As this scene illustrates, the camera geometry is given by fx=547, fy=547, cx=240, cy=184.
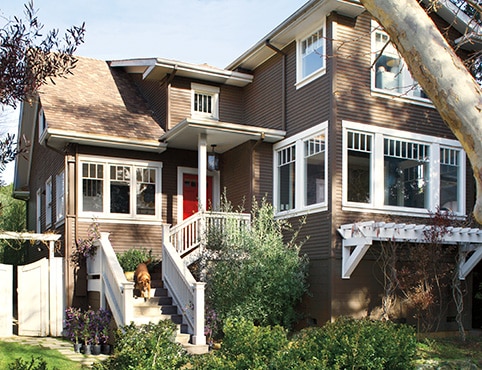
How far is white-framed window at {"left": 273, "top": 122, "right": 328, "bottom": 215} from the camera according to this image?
39.1 ft

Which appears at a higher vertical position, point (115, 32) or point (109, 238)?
point (115, 32)

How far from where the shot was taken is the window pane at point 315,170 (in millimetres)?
11898

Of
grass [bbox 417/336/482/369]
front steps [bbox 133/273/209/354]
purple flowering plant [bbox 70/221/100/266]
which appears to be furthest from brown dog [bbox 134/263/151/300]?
grass [bbox 417/336/482/369]

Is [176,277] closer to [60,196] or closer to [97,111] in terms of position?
[60,196]

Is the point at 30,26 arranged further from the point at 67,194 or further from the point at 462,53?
the point at 462,53

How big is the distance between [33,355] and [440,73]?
819 cm

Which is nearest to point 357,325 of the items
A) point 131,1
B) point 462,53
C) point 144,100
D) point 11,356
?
point 131,1

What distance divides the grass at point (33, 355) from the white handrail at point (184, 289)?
2.23 meters

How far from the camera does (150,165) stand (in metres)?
14.2

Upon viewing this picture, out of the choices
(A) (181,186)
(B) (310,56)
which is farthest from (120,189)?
(B) (310,56)

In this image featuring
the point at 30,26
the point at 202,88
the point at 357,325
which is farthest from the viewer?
the point at 202,88

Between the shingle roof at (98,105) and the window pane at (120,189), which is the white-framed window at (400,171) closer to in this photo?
the shingle roof at (98,105)

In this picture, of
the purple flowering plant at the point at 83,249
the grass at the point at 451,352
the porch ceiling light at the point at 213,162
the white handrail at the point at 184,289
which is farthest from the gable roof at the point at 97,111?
the grass at the point at 451,352

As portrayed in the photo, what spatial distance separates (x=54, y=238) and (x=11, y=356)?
362 cm
